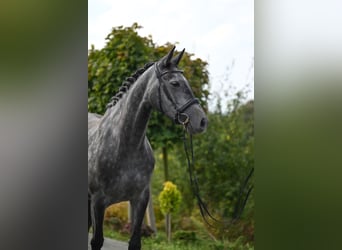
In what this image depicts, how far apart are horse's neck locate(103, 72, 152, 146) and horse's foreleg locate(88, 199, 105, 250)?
531 mm

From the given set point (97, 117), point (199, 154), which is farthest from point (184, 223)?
point (97, 117)

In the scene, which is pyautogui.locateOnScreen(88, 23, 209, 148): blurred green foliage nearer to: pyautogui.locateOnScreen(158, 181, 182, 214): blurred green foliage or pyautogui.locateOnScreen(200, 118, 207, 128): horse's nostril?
pyautogui.locateOnScreen(200, 118, 207, 128): horse's nostril

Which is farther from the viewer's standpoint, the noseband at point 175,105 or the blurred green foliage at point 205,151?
the blurred green foliage at point 205,151

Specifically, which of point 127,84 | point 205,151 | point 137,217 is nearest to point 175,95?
point 127,84

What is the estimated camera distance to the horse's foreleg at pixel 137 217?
4.01 m

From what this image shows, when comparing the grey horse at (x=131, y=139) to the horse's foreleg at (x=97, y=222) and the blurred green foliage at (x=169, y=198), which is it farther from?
the blurred green foliage at (x=169, y=198)

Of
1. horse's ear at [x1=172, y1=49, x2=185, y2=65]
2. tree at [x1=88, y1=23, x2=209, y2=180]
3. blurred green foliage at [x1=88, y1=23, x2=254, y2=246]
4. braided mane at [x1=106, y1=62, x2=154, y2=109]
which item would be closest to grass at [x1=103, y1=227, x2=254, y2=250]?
blurred green foliage at [x1=88, y1=23, x2=254, y2=246]

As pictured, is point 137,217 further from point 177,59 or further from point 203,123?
point 177,59

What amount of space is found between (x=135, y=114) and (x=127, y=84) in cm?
26

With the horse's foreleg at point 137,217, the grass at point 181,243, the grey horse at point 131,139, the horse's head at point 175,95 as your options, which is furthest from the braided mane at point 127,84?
the grass at point 181,243

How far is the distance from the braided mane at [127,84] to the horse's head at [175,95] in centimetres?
12
